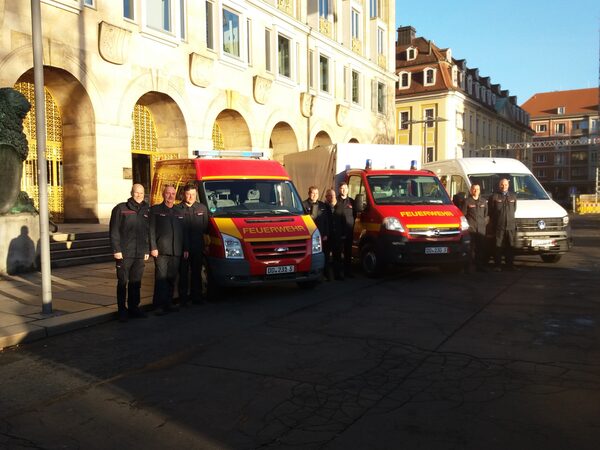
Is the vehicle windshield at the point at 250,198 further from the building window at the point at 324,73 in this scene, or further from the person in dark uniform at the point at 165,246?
the building window at the point at 324,73

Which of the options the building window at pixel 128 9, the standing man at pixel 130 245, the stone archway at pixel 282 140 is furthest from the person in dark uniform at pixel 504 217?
the stone archway at pixel 282 140

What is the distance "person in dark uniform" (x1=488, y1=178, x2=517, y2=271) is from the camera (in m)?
11.5

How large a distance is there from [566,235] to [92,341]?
989 centimetres

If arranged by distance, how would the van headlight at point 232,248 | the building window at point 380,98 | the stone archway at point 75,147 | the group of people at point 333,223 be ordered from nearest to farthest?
the van headlight at point 232,248 → the group of people at point 333,223 → the stone archway at point 75,147 → the building window at point 380,98

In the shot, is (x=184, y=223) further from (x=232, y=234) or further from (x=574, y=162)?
(x=574, y=162)

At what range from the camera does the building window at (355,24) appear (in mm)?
32906

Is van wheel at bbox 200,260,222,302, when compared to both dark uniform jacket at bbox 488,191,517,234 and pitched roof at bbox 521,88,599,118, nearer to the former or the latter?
dark uniform jacket at bbox 488,191,517,234

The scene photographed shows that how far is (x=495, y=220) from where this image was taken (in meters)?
11.7

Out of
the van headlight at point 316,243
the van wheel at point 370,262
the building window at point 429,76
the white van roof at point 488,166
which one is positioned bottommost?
the van wheel at point 370,262

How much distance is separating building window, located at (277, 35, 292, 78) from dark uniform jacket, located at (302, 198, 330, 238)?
16.7 metres

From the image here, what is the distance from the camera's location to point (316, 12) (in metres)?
28.5

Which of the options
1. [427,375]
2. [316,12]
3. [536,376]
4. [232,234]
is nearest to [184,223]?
[232,234]

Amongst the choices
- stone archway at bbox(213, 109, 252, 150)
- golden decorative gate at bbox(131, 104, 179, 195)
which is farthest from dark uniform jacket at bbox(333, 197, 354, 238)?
stone archway at bbox(213, 109, 252, 150)

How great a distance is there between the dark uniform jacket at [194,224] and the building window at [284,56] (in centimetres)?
1866
